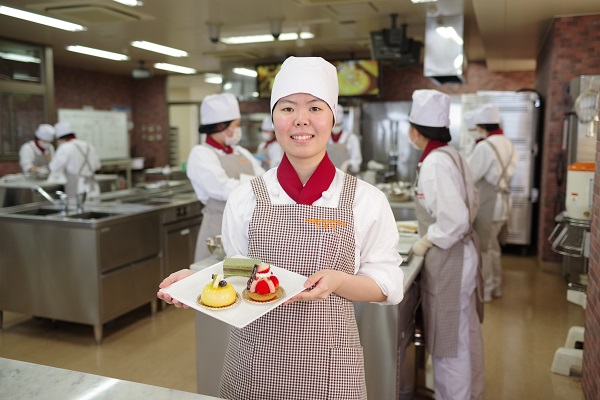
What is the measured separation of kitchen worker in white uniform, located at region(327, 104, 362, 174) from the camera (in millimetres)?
6930

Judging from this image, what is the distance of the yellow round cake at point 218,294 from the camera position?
138 centimetres

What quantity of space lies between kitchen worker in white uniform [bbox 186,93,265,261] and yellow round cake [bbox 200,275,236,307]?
2.20 metres

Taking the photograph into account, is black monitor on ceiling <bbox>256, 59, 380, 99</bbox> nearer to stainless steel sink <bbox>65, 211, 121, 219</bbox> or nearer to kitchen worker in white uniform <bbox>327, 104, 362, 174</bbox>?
kitchen worker in white uniform <bbox>327, 104, 362, 174</bbox>

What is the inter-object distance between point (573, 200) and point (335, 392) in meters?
2.60

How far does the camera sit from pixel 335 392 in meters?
1.50

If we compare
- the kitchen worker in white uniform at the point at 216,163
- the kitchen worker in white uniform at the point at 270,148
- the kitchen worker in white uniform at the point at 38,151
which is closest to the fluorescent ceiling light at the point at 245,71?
the kitchen worker in white uniform at the point at 270,148

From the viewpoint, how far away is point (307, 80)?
1492 millimetres

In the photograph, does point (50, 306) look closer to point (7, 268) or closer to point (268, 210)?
point (7, 268)

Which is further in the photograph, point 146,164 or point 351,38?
point 146,164

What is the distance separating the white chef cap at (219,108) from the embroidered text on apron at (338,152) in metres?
3.26

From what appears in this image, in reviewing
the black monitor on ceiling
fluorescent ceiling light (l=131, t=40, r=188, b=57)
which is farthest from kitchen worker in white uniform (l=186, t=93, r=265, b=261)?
the black monitor on ceiling

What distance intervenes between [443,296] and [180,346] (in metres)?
2.25

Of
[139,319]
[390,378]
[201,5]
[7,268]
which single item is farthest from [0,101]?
[390,378]

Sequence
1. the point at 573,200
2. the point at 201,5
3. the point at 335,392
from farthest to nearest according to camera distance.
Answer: the point at 201,5 < the point at 573,200 < the point at 335,392
